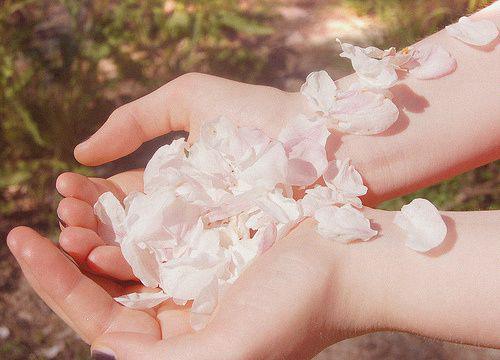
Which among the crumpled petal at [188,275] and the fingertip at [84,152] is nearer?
the crumpled petal at [188,275]

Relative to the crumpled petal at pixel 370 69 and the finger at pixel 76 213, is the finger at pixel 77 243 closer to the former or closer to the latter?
the finger at pixel 76 213

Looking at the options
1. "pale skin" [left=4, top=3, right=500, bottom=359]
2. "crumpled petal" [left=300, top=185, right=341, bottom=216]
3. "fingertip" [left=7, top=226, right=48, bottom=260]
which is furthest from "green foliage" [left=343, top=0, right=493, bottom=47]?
"fingertip" [left=7, top=226, right=48, bottom=260]

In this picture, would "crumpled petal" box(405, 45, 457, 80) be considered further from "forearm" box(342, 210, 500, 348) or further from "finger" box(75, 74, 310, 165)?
"forearm" box(342, 210, 500, 348)

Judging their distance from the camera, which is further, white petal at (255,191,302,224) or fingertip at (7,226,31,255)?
white petal at (255,191,302,224)

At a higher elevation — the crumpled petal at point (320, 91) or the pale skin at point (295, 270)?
the crumpled petal at point (320, 91)

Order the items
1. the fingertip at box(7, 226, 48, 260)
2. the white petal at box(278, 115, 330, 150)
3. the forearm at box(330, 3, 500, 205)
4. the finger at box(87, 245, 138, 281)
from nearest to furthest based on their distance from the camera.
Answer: the fingertip at box(7, 226, 48, 260) → the finger at box(87, 245, 138, 281) → the white petal at box(278, 115, 330, 150) → the forearm at box(330, 3, 500, 205)

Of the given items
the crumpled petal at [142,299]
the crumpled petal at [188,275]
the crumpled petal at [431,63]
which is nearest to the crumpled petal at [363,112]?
the crumpled petal at [431,63]

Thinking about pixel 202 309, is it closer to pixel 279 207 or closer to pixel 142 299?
pixel 142 299
